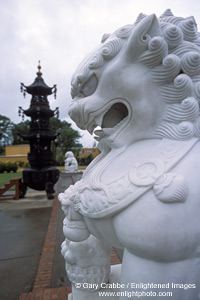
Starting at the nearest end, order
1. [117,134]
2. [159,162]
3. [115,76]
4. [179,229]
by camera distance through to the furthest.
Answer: [179,229]
[159,162]
[115,76]
[117,134]

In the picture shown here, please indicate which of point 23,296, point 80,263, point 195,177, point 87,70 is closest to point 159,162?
point 195,177

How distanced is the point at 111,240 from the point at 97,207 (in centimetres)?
28

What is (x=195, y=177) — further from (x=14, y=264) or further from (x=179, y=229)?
(x=14, y=264)

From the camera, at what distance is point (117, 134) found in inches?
51.0

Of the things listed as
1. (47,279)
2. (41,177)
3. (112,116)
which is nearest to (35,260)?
(47,279)

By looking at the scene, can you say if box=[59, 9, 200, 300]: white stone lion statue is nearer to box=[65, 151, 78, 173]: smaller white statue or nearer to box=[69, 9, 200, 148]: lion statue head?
box=[69, 9, 200, 148]: lion statue head

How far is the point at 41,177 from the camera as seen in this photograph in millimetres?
6934

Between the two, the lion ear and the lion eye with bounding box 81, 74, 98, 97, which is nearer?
the lion ear

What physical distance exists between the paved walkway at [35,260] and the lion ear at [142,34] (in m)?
2.53

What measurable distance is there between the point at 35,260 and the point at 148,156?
117 inches

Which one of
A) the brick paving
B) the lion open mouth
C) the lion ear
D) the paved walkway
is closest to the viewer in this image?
the lion ear

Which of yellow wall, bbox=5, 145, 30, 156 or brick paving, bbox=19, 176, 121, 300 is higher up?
yellow wall, bbox=5, 145, 30, 156

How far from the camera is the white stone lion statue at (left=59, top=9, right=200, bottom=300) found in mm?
954

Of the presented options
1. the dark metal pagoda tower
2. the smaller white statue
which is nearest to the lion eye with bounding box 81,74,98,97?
the dark metal pagoda tower
